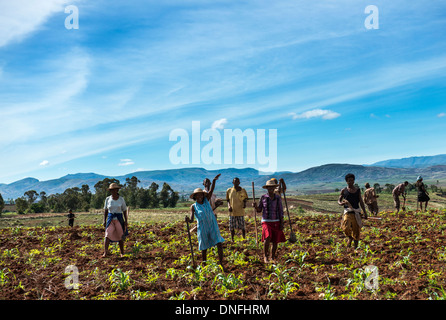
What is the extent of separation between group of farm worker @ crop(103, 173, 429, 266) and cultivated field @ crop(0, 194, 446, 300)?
1.55ft

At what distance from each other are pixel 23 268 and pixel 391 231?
1077 cm

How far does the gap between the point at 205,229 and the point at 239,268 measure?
109 centimetres

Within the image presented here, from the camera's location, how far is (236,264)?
7.95 m

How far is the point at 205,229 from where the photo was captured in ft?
25.6

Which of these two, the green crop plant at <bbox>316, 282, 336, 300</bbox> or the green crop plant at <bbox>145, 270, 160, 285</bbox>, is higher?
the green crop plant at <bbox>316, 282, 336, 300</bbox>

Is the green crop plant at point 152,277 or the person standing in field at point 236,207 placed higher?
the person standing in field at point 236,207

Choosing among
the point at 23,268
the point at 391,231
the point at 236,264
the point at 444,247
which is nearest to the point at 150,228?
the point at 23,268

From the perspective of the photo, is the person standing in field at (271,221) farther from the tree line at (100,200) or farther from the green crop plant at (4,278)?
the tree line at (100,200)

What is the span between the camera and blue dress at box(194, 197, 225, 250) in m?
7.80

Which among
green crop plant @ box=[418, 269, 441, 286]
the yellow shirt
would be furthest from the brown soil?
the yellow shirt

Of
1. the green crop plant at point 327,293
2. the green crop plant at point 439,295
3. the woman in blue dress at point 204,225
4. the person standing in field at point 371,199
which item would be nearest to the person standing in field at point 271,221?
the woman in blue dress at point 204,225

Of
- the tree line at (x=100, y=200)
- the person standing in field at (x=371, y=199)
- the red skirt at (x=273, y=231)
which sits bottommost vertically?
the tree line at (x=100, y=200)

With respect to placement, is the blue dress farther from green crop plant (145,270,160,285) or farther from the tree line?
the tree line

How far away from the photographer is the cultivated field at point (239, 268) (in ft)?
19.9
